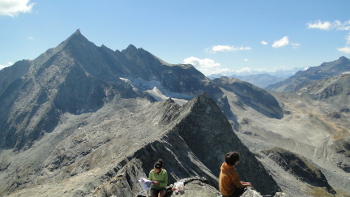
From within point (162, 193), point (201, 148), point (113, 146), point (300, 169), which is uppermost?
point (162, 193)

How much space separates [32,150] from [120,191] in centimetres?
13716

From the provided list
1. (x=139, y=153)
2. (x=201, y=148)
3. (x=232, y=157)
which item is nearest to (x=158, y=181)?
(x=232, y=157)

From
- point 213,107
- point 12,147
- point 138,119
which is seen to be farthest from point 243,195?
point 12,147

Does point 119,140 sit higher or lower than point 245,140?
higher

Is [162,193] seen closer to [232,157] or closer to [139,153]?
[232,157]

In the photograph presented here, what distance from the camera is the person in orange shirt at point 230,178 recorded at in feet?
49.3

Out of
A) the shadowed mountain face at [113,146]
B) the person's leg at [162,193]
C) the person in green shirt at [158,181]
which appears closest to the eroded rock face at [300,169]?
the shadowed mountain face at [113,146]

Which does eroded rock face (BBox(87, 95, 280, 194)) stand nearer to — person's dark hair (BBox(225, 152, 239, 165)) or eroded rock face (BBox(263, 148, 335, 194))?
person's dark hair (BBox(225, 152, 239, 165))

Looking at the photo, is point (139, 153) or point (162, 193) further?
point (139, 153)

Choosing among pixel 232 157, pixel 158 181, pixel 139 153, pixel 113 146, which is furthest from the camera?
pixel 113 146

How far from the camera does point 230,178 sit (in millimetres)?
15508

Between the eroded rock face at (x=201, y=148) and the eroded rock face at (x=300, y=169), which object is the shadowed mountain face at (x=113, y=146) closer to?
the eroded rock face at (x=201, y=148)

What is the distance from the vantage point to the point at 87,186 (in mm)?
42688

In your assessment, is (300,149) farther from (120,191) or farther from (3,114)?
(3,114)
